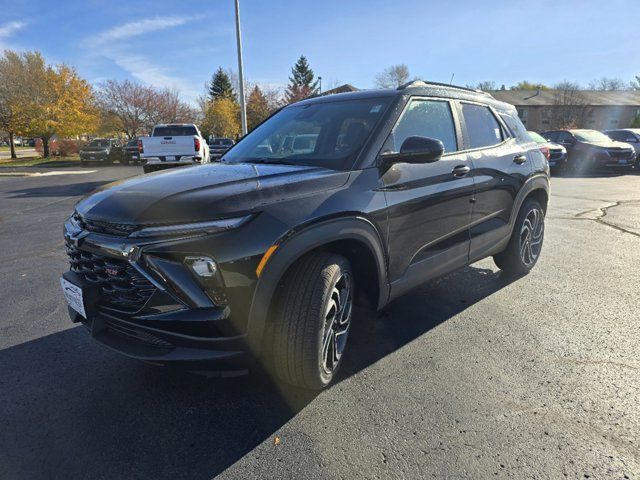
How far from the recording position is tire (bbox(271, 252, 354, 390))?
2258mm

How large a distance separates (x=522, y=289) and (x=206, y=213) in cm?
352

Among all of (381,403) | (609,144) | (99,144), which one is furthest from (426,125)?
(99,144)

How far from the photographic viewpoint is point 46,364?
2.96m

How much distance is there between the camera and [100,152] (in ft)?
85.0

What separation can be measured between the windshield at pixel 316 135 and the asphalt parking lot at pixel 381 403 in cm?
144

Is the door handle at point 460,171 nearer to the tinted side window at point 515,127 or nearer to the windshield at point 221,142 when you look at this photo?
the tinted side window at point 515,127

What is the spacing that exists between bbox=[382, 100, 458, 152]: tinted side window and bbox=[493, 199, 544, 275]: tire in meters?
1.52

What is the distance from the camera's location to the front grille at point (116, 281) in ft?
6.81

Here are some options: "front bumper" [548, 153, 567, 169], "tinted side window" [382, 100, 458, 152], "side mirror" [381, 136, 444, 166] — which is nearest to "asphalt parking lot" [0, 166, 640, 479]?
"side mirror" [381, 136, 444, 166]

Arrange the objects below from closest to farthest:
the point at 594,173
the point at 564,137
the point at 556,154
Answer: the point at 556,154
the point at 594,173
the point at 564,137

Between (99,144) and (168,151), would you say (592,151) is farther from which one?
(99,144)

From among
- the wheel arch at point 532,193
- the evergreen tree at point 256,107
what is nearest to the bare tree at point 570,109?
the evergreen tree at point 256,107

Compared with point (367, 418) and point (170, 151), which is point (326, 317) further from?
point (170, 151)

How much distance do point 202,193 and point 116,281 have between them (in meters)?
0.63
